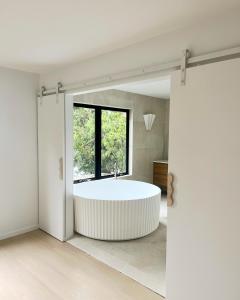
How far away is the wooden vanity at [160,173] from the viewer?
556 cm

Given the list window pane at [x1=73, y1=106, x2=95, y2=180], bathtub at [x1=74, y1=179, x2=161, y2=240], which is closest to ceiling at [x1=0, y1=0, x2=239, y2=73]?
window pane at [x1=73, y1=106, x2=95, y2=180]

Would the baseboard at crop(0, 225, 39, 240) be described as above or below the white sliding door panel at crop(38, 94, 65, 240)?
below

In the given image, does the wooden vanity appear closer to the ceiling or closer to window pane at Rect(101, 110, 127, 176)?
window pane at Rect(101, 110, 127, 176)

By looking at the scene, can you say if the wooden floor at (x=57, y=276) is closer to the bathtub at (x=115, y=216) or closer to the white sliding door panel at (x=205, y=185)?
the bathtub at (x=115, y=216)

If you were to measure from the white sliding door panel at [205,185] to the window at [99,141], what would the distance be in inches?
106

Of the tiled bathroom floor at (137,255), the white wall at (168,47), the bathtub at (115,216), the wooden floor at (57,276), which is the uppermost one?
the white wall at (168,47)

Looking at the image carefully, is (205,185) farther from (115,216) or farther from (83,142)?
(83,142)

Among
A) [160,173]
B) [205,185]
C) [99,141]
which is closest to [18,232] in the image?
[99,141]

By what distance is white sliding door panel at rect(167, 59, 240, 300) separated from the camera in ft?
5.62

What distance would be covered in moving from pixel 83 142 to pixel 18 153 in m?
1.31

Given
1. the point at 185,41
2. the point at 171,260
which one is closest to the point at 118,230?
the point at 171,260

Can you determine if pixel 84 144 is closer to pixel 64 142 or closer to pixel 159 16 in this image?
pixel 64 142

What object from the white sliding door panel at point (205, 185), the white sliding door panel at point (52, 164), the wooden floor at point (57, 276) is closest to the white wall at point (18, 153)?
the white sliding door panel at point (52, 164)

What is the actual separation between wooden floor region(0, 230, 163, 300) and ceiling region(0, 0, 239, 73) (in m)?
2.36
